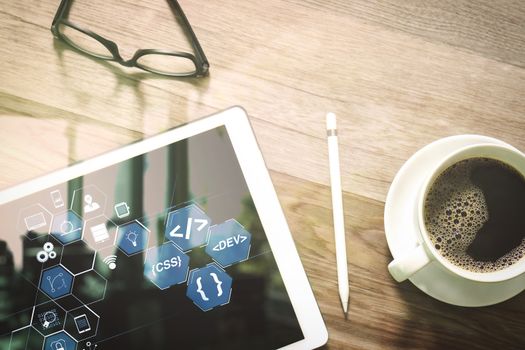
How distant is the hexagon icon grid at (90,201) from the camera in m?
0.59

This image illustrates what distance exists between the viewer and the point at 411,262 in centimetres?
50

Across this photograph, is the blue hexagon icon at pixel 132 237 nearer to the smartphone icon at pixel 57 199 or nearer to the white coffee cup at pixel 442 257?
the smartphone icon at pixel 57 199

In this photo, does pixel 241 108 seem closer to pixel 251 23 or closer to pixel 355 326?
pixel 251 23

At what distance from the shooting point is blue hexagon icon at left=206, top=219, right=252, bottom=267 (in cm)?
58

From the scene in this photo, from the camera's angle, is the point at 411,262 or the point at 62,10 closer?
the point at 411,262

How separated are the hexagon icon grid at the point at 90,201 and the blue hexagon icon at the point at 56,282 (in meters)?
0.07

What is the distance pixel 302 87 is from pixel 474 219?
0.84 ft

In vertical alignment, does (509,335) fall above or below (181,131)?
below

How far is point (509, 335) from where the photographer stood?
59 cm

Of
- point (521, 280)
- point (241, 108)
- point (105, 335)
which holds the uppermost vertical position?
point (241, 108)

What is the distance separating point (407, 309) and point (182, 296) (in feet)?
0.88

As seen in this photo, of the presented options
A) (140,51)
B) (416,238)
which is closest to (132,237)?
(140,51)

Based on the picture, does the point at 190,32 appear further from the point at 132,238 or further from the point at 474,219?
the point at 474,219

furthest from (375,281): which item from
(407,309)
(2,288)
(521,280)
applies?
(2,288)
